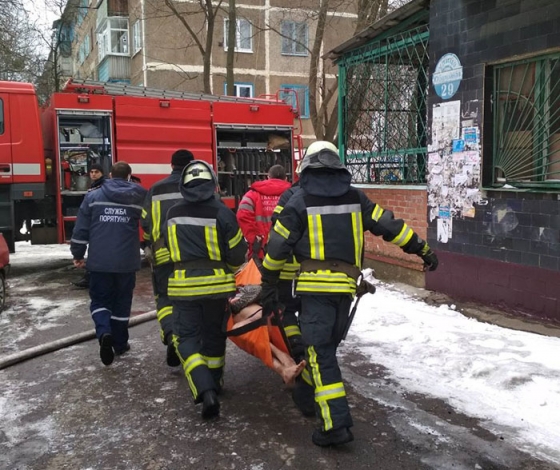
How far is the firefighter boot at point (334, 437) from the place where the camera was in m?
3.37

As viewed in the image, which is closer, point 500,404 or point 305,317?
point 305,317

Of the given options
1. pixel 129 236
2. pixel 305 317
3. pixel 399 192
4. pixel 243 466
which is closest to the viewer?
pixel 243 466

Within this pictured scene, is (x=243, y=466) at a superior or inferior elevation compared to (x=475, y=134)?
inferior

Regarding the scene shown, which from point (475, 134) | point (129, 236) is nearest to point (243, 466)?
point (129, 236)

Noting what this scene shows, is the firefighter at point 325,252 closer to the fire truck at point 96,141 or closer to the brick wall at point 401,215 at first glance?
the brick wall at point 401,215

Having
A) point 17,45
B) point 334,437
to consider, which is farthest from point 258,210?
point 17,45

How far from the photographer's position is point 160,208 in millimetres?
4656

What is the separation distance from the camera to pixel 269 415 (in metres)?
3.93

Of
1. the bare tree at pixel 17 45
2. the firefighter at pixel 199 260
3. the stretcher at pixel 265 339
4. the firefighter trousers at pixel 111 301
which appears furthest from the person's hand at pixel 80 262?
Answer: the bare tree at pixel 17 45

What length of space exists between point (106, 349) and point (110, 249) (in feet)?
2.76

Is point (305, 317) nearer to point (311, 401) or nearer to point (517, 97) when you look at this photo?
point (311, 401)

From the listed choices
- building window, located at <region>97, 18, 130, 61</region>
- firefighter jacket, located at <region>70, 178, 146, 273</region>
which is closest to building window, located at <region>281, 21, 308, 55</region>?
building window, located at <region>97, 18, 130, 61</region>

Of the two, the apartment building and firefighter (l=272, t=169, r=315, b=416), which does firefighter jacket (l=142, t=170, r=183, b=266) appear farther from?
the apartment building

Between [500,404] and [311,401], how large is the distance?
1333mm
